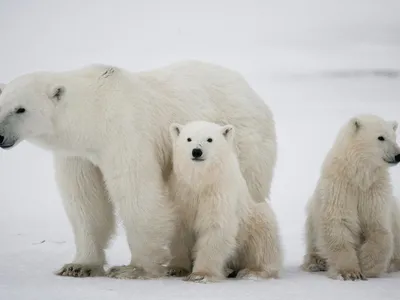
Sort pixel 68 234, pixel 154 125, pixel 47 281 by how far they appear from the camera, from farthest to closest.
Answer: pixel 68 234 < pixel 154 125 < pixel 47 281

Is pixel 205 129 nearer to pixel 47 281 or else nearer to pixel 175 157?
pixel 175 157

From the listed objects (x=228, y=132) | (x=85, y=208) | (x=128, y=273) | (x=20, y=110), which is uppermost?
(x=20, y=110)

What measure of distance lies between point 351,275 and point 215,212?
120 centimetres

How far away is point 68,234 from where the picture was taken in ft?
30.0

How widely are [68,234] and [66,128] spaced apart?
3050 mm

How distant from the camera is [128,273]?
248 inches

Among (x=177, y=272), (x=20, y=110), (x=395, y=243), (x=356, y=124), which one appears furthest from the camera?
(x=395, y=243)

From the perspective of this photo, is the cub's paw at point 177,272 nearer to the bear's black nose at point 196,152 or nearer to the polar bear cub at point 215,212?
the polar bear cub at point 215,212

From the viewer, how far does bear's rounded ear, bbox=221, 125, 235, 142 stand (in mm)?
6434

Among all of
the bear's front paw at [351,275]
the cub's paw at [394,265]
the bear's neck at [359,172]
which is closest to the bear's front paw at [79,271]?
the bear's front paw at [351,275]

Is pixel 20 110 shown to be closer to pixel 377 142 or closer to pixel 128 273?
pixel 128 273

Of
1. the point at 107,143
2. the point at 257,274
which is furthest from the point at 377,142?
the point at 107,143

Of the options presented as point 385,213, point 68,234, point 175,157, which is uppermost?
point 175,157

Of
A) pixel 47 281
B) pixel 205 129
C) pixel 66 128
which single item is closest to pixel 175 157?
pixel 205 129
